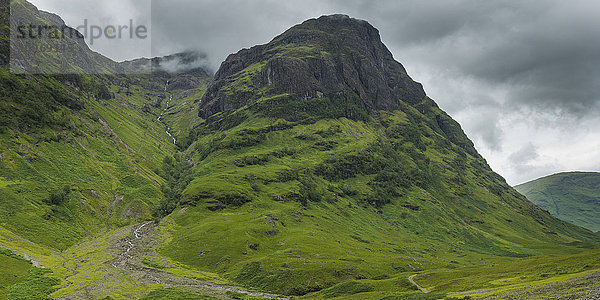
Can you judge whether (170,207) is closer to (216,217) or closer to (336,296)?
(216,217)

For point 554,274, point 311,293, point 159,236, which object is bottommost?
point 311,293

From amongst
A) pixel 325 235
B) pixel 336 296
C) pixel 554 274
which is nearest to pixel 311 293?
pixel 336 296

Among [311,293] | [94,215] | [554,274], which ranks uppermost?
[94,215]

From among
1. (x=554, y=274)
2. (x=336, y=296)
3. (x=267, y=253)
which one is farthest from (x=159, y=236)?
(x=554, y=274)

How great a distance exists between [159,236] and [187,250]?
26.4m

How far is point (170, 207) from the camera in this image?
199 metres

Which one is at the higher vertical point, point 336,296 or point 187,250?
point 187,250

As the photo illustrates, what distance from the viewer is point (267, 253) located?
138m

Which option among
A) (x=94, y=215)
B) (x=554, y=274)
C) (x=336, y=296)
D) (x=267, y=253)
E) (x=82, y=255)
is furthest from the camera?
(x=94, y=215)

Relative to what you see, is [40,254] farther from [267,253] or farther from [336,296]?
[336,296]

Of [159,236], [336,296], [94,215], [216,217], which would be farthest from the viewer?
[216,217]

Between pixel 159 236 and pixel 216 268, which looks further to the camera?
pixel 159 236

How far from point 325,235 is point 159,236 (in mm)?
89514

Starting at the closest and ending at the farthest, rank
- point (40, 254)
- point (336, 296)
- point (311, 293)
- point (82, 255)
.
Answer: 1. point (336, 296)
2. point (311, 293)
3. point (40, 254)
4. point (82, 255)
